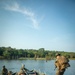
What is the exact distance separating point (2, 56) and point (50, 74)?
10.1 meters

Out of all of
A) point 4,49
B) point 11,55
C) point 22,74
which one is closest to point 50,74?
point 22,74

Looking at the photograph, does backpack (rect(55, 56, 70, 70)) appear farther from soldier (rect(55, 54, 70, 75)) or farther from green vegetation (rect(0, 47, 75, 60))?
green vegetation (rect(0, 47, 75, 60))

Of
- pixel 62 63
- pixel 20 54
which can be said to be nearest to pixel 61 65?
pixel 62 63

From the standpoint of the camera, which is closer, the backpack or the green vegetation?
the backpack

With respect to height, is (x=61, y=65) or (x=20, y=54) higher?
(x=20, y=54)

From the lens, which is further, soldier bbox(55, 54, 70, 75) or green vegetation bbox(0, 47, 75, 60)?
green vegetation bbox(0, 47, 75, 60)

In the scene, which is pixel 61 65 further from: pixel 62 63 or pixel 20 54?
pixel 20 54

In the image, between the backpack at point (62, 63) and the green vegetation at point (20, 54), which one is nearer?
the backpack at point (62, 63)

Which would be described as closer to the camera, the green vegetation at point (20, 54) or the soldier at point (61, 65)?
the soldier at point (61, 65)

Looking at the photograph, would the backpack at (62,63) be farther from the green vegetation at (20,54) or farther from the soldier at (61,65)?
the green vegetation at (20,54)

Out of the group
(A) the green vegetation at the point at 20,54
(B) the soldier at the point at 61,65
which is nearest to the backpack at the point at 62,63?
(B) the soldier at the point at 61,65

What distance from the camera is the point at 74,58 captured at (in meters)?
22.0

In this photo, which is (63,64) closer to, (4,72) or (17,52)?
(4,72)

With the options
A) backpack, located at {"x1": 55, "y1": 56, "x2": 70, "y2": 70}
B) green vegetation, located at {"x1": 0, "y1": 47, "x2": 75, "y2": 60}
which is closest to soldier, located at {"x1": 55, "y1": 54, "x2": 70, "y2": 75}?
backpack, located at {"x1": 55, "y1": 56, "x2": 70, "y2": 70}
